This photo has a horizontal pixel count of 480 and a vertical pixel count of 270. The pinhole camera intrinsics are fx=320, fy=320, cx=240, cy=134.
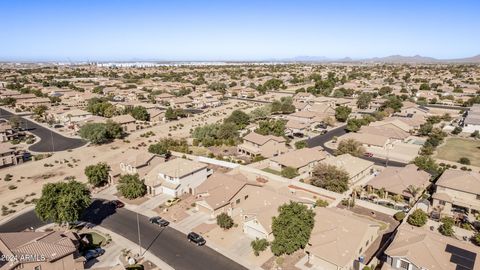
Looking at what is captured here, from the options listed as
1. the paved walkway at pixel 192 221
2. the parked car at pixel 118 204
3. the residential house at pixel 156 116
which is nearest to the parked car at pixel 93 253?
the paved walkway at pixel 192 221

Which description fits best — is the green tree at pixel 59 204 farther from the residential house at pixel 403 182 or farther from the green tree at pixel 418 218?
the residential house at pixel 403 182

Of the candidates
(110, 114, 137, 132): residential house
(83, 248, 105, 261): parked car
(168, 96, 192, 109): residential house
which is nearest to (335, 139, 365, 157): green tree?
(83, 248, 105, 261): parked car

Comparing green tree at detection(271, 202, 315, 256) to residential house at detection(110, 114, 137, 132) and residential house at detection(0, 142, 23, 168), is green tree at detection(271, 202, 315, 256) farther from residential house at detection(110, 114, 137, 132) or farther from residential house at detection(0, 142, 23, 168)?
residential house at detection(110, 114, 137, 132)

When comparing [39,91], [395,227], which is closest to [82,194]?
[395,227]

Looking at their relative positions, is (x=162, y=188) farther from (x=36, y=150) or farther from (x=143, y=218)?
(x=36, y=150)

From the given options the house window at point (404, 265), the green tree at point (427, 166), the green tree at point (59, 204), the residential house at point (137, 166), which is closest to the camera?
the house window at point (404, 265)

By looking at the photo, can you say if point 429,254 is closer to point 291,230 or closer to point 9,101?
point 291,230
